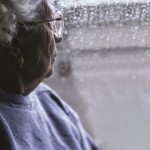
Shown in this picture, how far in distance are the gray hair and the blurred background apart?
0.09 meters

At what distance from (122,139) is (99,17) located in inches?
26.9

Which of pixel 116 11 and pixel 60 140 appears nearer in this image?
pixel 116 11

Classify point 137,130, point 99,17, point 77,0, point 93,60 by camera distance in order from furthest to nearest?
point 137,130 → point 93,60 → point 99,17 → point 77,0

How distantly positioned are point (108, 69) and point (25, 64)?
492 mm

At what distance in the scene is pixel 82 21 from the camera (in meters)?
1.07

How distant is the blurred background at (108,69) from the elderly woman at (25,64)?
0.24 feet

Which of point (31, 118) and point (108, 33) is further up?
point (108, 33)

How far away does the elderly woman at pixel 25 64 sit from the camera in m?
0.88

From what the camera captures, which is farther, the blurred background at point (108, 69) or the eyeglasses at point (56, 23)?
the blurred background at point (108, 69)

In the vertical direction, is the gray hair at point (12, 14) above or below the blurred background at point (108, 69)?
above

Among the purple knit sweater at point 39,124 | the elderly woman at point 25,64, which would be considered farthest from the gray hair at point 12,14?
the purple knit sweater at point 39,124

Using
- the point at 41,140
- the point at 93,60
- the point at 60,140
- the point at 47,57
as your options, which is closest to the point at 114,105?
the point at 93,60

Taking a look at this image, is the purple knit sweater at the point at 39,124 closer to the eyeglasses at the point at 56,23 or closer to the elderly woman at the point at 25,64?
the elderly woman at the point at 25,64

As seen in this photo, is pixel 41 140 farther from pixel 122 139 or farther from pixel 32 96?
pixel 122 139
